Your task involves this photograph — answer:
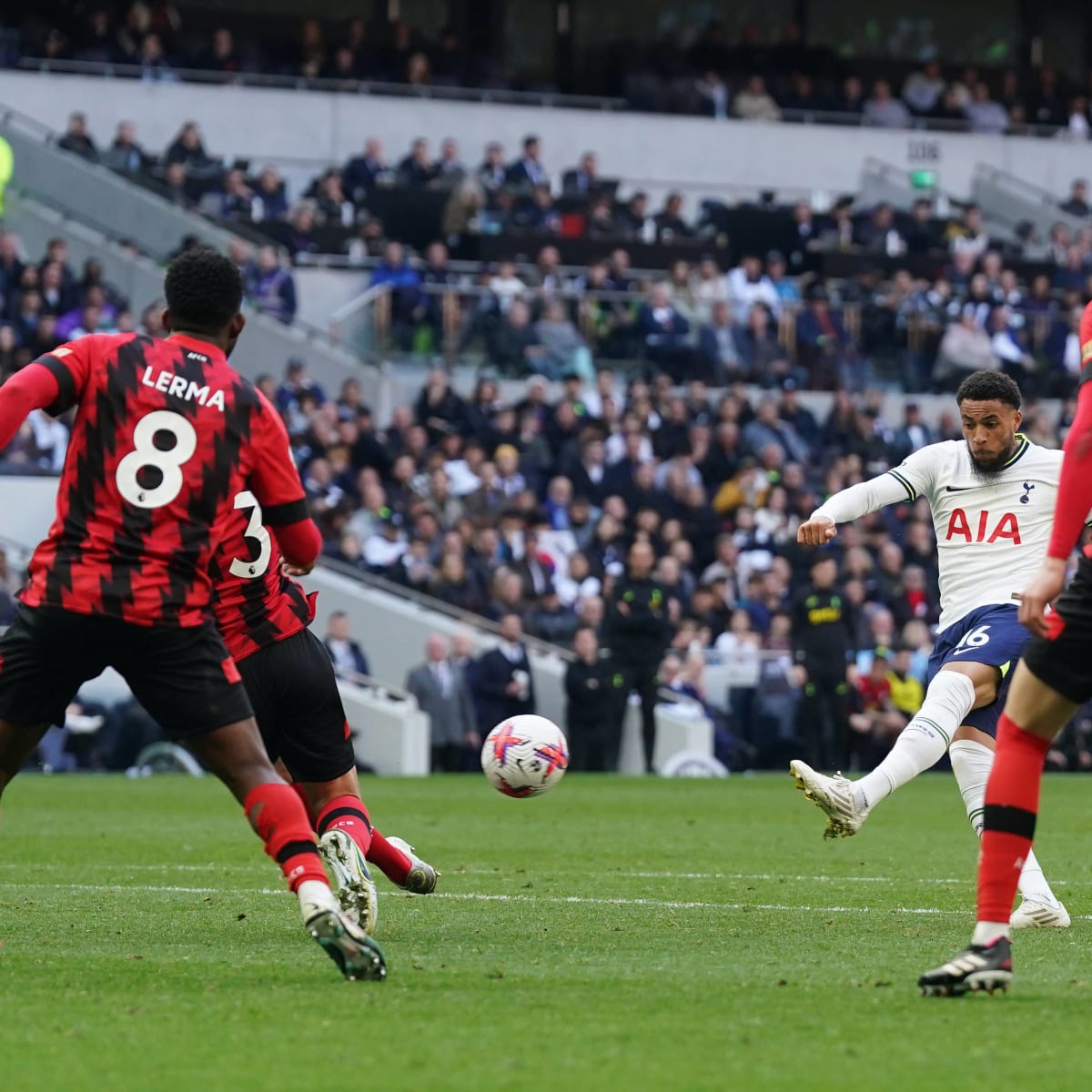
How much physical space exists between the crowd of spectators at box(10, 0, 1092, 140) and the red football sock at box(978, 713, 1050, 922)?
2837cm

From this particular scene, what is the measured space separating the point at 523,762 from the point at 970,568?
218 centimetres

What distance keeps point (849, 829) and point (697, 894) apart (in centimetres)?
136

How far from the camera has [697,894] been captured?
32.8 ft

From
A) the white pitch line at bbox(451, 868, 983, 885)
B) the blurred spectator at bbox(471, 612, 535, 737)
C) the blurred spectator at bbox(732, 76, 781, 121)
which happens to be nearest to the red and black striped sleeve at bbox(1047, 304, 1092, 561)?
the white pitch line at bbox(451, 868, 983, 885)

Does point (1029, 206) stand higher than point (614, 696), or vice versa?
point (1029, 206)

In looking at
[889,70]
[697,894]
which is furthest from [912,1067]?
[889,70]

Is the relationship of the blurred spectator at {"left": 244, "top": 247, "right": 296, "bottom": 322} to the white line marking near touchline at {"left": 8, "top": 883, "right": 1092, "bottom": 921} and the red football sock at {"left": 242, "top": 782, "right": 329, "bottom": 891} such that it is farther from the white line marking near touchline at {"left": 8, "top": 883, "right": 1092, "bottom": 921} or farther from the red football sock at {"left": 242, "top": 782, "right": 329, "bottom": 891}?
the red football sock at {"left": 242, "top": 782, "right": 329, "bottom": 891}

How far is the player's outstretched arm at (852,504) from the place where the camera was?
8672 millimetres

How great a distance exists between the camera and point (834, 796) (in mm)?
8734

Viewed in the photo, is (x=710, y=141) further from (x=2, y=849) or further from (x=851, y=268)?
(x=2, y=849)

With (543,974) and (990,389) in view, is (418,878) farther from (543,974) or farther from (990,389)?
(990,389)

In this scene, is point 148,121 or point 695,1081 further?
point 148,121

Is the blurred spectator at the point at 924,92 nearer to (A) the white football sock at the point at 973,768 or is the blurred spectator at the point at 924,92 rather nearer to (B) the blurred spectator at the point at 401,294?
(B) the blurred spectator at the point at 401,294

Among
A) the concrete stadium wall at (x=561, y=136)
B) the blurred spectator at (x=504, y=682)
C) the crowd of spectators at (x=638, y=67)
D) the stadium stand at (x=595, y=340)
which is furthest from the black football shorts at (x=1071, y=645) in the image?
the crowd of spectators at (x=638, y=67)
